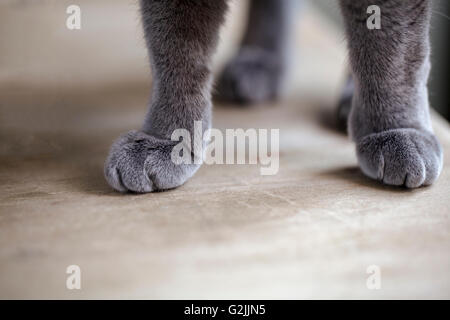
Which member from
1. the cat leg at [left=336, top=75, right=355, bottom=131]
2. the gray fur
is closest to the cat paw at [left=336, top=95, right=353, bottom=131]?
the cat leg at [left=336, top=75, right=355, bottom=131]

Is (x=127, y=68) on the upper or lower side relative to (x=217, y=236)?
upper

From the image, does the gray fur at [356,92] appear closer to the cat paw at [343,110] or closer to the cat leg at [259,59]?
the cat paw at [343,110]

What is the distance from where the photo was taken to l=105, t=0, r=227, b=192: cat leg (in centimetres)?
82

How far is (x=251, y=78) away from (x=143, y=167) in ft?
1.95

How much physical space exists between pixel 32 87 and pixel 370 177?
0.86m

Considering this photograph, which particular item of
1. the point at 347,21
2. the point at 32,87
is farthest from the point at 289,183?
the point at 32,87

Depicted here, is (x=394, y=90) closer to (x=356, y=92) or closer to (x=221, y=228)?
(x=356, y=92)

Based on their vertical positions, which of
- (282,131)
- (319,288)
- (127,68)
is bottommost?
(319,288)

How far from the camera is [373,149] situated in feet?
2.69

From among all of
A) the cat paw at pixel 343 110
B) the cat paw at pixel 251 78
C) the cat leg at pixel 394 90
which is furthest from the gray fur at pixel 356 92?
the cat paw at pixel 251 78

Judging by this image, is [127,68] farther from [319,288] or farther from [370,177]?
[319,288]

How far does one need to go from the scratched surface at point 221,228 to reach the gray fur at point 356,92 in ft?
0.13

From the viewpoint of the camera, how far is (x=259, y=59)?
53.8 inches

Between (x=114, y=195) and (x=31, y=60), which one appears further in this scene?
(x=31, y=60)
